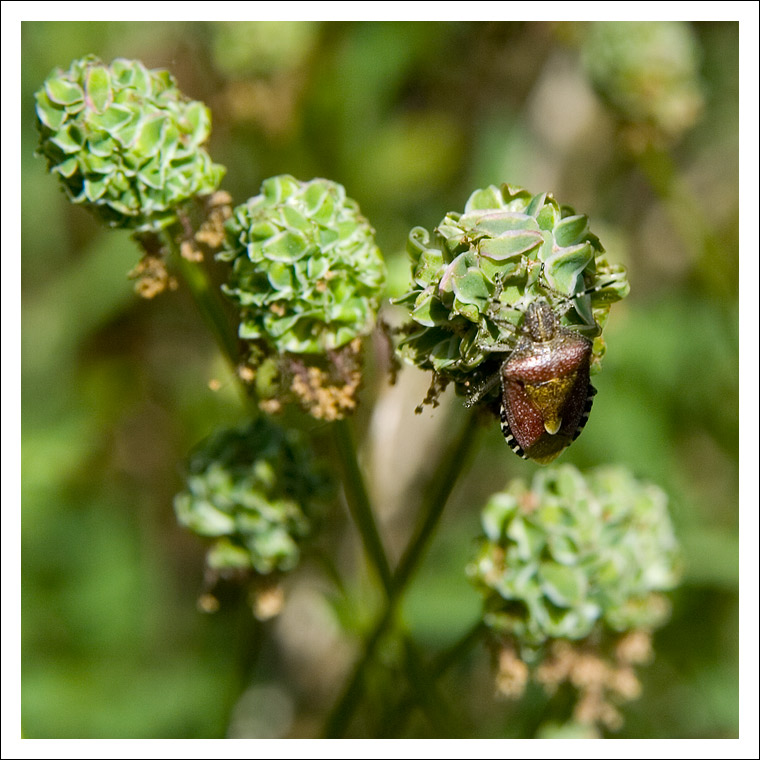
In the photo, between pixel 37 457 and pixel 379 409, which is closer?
pixel 379 409

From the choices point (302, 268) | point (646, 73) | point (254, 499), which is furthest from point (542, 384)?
point (646, 73)

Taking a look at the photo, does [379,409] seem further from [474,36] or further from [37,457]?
[474,36]

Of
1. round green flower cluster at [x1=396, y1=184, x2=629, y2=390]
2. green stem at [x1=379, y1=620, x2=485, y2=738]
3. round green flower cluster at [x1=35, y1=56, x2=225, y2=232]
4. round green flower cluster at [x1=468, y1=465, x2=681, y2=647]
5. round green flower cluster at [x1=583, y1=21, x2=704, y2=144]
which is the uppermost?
round green flower cluster at [x1=583, y1=21, x2=704, y2=144]

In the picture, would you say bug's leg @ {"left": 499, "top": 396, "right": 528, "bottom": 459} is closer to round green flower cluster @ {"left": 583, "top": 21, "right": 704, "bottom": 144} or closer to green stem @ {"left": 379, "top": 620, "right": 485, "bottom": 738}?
green stem @ {"left": 379, "top": 620, "right": 485, "bottom": 738}

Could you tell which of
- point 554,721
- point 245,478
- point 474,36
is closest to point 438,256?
point 245,478

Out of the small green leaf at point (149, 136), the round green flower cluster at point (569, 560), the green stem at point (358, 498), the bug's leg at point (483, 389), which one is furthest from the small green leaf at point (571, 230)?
the small green leaf at point (149, 136)

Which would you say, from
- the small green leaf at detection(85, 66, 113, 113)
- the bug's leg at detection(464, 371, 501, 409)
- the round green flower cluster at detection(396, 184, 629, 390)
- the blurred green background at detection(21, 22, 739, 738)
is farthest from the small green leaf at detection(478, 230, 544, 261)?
the blurred green background at detection(21, 22, 739, 738)

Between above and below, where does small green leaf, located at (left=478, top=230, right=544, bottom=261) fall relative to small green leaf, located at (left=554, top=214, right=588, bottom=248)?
below
